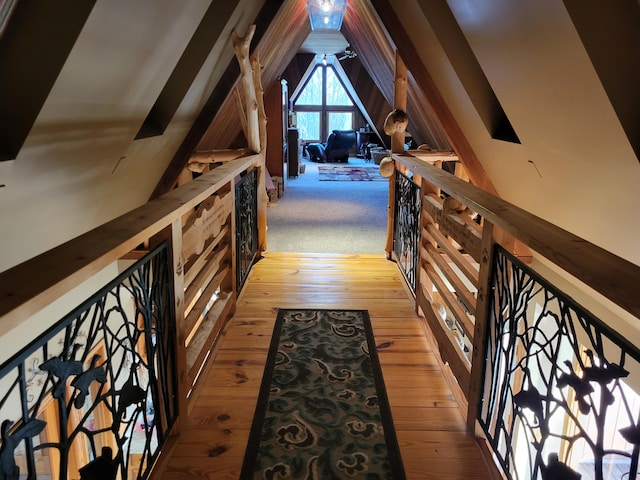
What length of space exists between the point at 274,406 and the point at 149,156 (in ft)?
9.11

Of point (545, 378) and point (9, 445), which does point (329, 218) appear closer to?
point (545, 378)

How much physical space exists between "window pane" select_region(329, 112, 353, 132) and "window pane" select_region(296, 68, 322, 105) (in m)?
0.58

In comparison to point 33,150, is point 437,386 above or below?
below

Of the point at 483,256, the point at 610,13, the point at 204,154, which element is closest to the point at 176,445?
the point at 483,256

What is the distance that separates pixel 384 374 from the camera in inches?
93.5

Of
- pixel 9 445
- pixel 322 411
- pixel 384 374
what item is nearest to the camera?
pixel 9 445

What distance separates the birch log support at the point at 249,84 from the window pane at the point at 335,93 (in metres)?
11.3

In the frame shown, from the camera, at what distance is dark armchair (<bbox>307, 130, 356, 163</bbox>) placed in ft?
43.7

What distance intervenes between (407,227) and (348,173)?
308 inches

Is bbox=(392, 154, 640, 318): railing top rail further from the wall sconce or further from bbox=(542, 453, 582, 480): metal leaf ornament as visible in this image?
the wall sconce

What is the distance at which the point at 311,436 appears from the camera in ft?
6.30

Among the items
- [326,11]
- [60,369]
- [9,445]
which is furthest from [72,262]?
[326,11]

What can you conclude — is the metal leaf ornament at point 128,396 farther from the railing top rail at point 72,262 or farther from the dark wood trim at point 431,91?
the dark wood trim at point 431,91

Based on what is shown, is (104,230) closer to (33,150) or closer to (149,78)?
(33,150)
